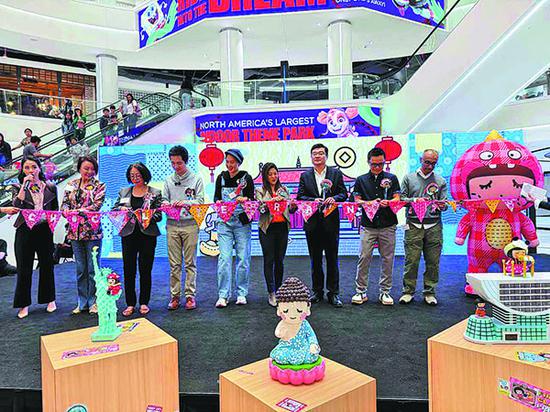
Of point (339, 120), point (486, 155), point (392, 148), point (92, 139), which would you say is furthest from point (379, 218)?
point (92, 139)

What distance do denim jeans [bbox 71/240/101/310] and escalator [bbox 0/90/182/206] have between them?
3.94 m

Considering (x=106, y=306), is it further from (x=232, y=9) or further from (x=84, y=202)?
(x=232, y=9)

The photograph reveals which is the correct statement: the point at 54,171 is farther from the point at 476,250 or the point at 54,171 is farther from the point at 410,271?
the point at 476,250

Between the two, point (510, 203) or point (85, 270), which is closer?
point (510, 203)

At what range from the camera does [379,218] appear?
156 inches

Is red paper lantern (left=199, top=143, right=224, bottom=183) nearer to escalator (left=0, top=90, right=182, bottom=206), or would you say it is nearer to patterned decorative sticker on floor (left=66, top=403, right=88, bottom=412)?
escalator (left=0, top=90, right=182, bottom=206)

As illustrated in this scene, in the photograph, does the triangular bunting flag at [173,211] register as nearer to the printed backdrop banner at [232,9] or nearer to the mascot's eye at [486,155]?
the mascot's eye at [486,155]

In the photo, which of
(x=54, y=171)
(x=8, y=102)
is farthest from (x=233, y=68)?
(x=8, y=102)

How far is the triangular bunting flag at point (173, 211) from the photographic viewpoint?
12.7 ft

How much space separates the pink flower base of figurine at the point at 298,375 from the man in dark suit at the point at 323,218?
218 cm

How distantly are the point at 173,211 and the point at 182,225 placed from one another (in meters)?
0.16

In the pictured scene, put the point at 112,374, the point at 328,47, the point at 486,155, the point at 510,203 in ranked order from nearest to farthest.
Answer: the point at 112,374 < the point at 510,203 < the point at 486,155 < the point at 328,47

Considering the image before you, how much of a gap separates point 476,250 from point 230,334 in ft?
7.57

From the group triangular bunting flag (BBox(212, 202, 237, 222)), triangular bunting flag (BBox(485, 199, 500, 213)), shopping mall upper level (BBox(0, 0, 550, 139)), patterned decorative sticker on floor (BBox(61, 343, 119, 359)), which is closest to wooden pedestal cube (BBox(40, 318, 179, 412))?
patterned decorative sticker on floor (BBox(61, 343, 119, 359))
